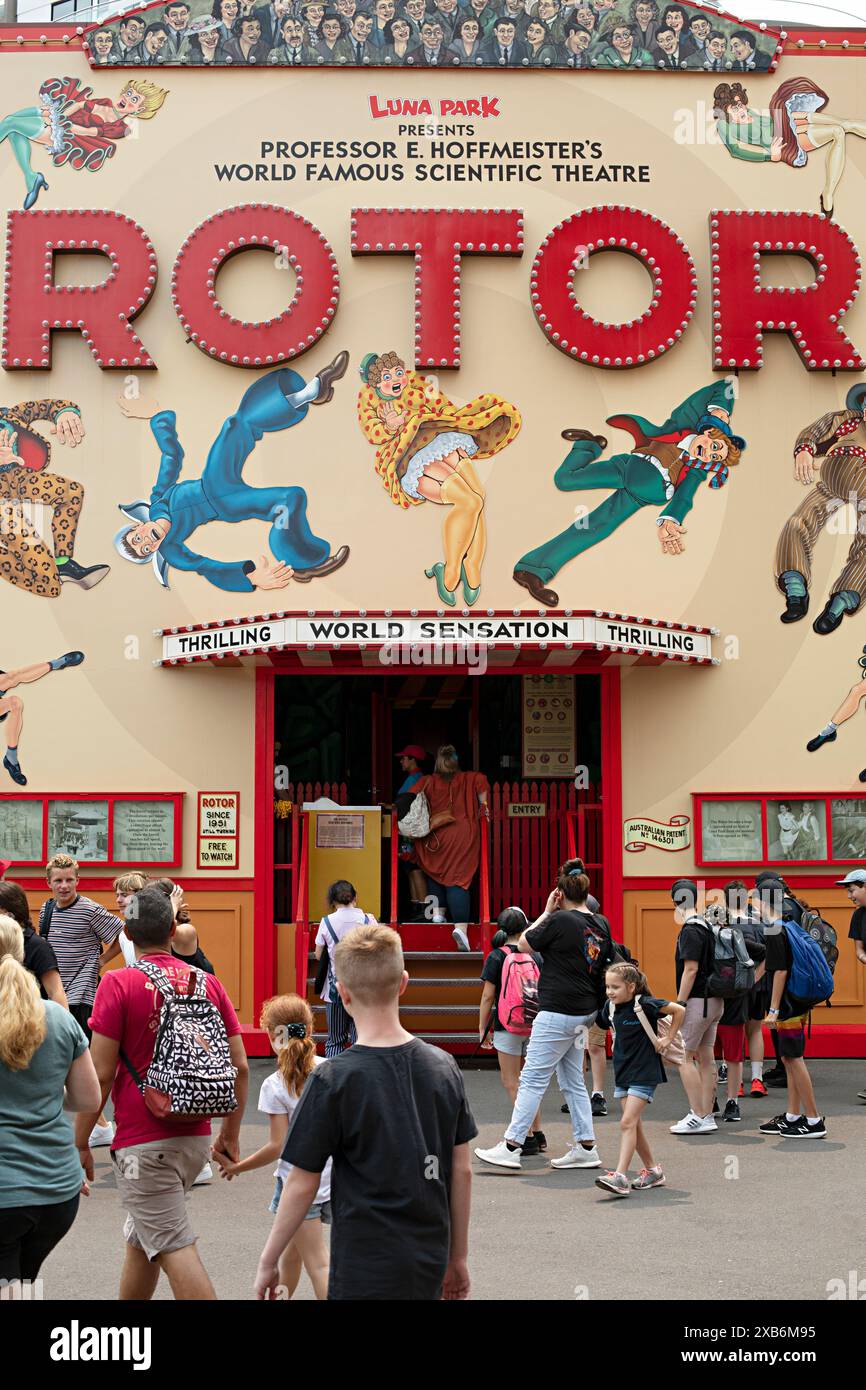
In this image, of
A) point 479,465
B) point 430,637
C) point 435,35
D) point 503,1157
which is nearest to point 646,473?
point 479,465

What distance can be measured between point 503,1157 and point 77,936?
11.3 ft

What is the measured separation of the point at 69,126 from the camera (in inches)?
597

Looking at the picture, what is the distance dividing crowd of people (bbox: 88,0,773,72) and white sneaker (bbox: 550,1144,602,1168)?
11.1 m

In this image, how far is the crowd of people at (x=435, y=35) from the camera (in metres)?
15.2

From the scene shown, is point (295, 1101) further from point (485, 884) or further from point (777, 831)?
point (777, 831)

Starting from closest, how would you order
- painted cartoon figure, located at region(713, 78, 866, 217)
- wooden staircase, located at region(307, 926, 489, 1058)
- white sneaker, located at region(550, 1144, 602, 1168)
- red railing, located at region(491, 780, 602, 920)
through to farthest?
white sneaker, located at region(550, 1144, 602, 1168) < wooden staircase, located at region(307, 926, 489, 1058) < painted cartoon figure, located at region(713, 78, 866, 217) < red railing, located at region(491, 780, 602, 920)

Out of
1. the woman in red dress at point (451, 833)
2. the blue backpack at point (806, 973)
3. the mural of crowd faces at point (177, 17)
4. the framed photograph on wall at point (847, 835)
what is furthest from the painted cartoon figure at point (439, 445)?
the blue backpack at point (806, 973)

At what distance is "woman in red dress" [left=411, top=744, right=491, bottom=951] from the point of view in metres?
15.6

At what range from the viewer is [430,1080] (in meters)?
4.36

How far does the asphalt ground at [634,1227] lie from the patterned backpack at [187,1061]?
167 cm

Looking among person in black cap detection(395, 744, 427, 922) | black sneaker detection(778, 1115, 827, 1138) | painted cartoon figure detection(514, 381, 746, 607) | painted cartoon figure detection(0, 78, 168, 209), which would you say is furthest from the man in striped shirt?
painted cartoon figure detection(0, 78, 168, 209)

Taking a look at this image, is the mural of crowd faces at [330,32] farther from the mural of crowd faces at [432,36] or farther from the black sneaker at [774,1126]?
the black sneaker at [774,1126]

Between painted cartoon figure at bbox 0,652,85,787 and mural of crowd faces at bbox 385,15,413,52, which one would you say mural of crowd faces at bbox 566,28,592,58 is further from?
painted cartoon figure at bbox 0,652,85,787

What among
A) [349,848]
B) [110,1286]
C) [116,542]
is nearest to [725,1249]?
[110,1286]
